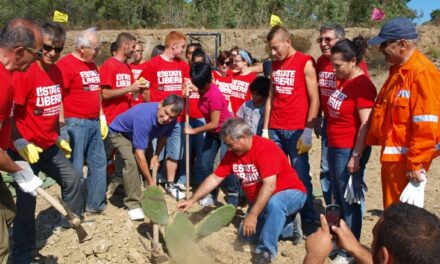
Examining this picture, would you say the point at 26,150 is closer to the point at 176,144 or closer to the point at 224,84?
the point at 176,144

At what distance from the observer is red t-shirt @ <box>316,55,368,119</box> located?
13.0 feet

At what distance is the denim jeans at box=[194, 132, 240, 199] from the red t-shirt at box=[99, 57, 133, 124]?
1.01 m

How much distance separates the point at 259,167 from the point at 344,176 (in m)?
0.68

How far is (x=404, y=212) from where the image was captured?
153 cm

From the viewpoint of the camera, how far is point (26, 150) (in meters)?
3.35

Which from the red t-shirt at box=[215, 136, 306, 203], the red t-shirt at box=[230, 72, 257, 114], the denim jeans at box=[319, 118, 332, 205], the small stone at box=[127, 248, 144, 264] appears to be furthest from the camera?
the red t-shirt at box=[230, 72, 257, 114]

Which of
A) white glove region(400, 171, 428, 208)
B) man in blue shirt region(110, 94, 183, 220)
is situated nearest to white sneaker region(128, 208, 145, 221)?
man in blue shirt region(110, 94, 183, 220)

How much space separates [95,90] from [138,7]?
28.7m

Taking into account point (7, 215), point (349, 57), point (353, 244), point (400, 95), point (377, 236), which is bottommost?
point (7, 215)

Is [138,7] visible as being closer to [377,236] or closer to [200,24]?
[200,24]

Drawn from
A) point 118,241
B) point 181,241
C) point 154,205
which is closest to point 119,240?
point 118,241

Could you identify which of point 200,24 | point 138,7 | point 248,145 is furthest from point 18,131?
A: point 138,7

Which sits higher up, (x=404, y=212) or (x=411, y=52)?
(x=411, y=52)

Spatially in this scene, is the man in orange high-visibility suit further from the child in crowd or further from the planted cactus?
the child in crowd
